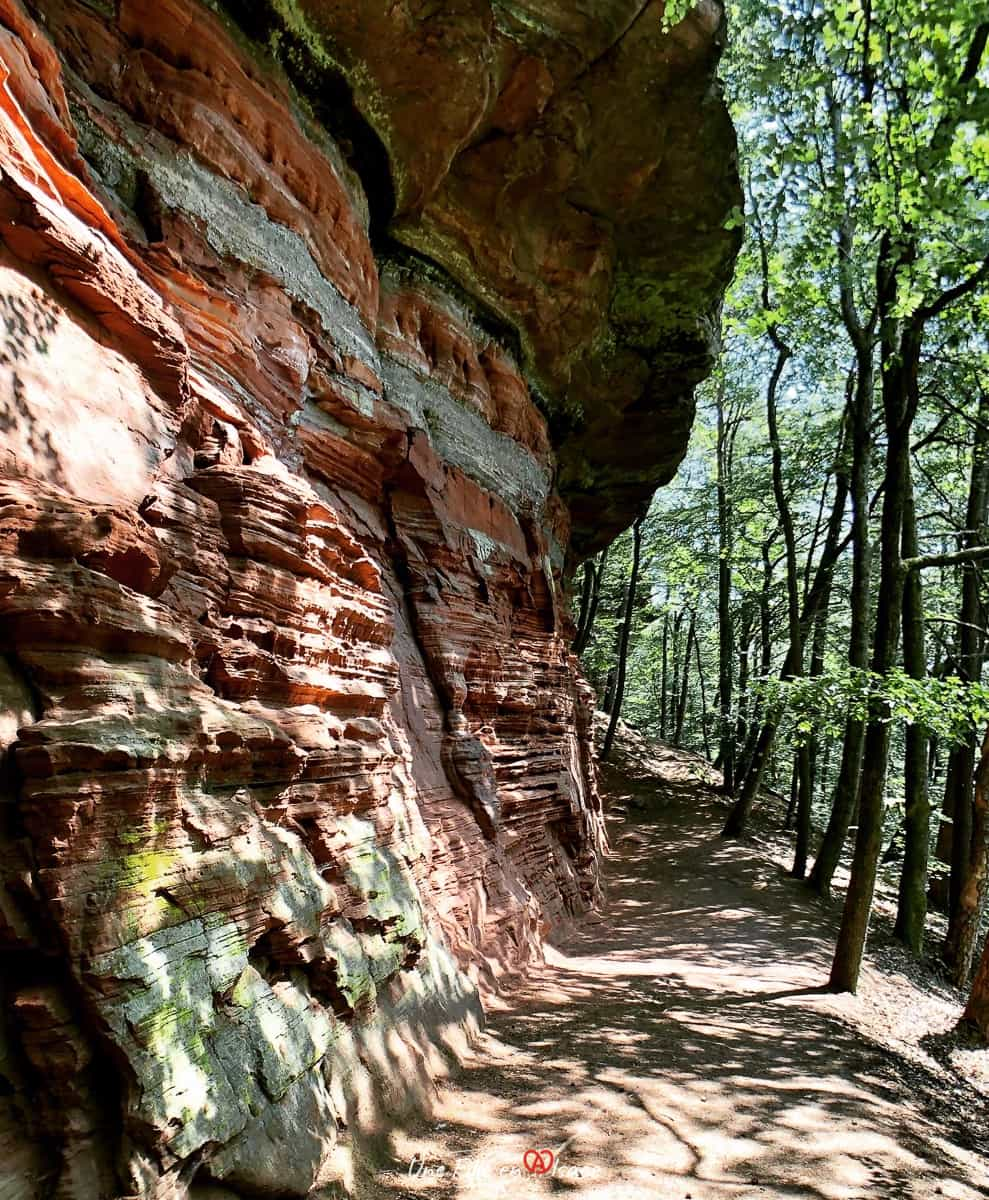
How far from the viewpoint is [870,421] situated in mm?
13781

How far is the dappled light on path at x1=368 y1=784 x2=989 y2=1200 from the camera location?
4441 millimetres

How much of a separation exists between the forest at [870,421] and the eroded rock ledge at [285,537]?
3.11 m

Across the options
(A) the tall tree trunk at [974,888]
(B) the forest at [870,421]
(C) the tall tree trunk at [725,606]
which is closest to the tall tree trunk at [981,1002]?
(B) the forest at [870,421]

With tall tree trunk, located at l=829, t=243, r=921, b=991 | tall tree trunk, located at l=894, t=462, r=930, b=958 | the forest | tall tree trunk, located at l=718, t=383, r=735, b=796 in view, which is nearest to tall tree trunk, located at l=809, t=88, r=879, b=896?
the forest

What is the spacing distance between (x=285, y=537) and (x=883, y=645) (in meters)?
7.52

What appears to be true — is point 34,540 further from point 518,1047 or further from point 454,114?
point 454,114

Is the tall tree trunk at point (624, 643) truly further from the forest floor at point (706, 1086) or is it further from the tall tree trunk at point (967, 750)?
the forest floor at point (706, 1086)

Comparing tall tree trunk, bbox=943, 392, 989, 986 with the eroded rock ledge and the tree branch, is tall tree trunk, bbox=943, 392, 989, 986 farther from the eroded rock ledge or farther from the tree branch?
the eroded rock ledge

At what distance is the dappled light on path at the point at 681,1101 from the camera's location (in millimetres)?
4441

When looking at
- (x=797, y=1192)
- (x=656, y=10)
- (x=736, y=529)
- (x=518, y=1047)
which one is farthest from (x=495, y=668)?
(x=736, y=529)

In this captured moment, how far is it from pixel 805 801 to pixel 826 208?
42.2ft

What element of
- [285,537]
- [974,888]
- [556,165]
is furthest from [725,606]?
[285,537]

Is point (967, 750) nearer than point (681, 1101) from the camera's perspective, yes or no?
No

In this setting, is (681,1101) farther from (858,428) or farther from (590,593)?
(590,593)
